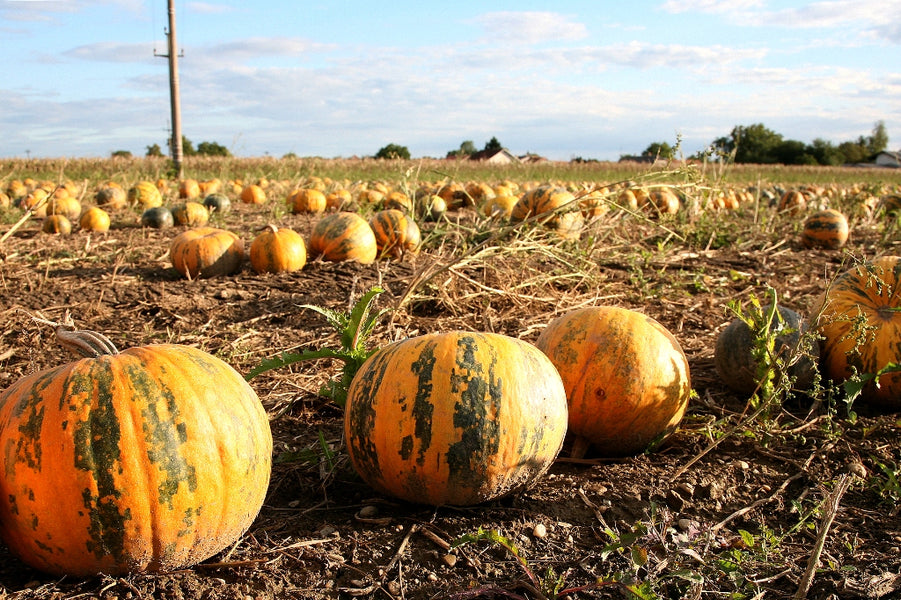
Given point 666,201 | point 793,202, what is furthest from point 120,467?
point 793,202

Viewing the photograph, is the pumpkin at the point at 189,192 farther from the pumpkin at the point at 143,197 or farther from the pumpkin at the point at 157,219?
the pumpkin at the point at 157,219

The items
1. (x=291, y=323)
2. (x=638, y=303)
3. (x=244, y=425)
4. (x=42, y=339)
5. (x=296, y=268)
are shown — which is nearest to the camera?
(x=244, y=425)

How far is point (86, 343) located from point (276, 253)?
388 cm

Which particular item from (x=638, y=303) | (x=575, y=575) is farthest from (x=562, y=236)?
(x=575, y=575)

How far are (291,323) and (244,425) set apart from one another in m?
2.63

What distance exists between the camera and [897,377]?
3283mm

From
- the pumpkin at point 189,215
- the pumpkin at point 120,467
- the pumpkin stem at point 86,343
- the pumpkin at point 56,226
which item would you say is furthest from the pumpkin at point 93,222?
the pumpkin at point 120,467

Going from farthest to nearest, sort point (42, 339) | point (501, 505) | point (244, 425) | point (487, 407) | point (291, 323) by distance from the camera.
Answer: point (291, 323) < point (42, 339) < point (501, 505) < point (487, 407) < point (244, 425)

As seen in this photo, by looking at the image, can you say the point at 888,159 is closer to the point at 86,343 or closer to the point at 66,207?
the point at 66,207

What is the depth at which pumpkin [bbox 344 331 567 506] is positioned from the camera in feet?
7.32

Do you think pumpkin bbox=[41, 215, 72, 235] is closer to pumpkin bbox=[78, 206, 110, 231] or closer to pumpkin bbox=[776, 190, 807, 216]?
pumpkin bbox=[78, 206, 110, 231]

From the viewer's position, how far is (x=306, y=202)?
10.8m

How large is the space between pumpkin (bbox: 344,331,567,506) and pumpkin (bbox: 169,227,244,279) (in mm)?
3974

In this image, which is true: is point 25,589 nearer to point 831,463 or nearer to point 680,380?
point 680,380
